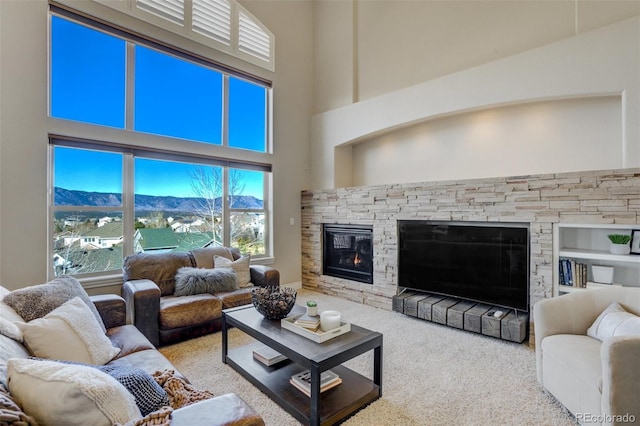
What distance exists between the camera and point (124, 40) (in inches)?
149

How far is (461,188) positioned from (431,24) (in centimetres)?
251

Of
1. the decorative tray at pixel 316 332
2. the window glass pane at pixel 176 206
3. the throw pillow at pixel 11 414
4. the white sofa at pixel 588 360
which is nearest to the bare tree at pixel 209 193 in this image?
the window glass pane at pixel 176 206

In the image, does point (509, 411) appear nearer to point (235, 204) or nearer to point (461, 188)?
point (461, 188)

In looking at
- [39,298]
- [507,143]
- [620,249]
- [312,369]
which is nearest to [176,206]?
[39,298]

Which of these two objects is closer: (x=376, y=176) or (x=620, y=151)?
Answer: (x=620, y=151)

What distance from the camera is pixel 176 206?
4.25 meters

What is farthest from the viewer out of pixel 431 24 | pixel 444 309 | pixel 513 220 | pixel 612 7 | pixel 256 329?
pixel 431 24

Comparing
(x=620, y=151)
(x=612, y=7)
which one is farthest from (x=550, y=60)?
(x=620, y=151)

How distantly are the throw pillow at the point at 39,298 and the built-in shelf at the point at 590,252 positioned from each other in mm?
4117

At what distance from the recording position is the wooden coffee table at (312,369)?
1896mm

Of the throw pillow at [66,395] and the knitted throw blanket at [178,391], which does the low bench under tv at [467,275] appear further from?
the throw pillow at [66,395]

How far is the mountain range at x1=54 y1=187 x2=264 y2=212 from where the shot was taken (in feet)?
11.3

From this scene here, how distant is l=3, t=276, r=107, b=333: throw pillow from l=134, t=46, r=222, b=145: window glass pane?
2333 mm

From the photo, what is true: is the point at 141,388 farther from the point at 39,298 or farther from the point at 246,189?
the point at 246,189
